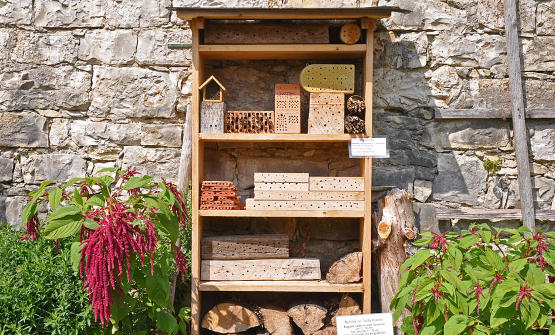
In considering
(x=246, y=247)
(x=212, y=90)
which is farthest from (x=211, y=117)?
(x=246, y=247)

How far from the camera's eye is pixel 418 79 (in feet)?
12.1

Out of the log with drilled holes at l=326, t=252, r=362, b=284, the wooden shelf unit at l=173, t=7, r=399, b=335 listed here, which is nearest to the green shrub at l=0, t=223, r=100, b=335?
the wooden shelf unit at l=173, t=7, r=399, b=335

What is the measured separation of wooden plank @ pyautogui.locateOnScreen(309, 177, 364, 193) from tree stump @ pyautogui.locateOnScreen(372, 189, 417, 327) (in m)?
0.19

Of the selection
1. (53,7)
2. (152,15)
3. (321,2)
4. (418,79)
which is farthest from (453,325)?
(53,7)

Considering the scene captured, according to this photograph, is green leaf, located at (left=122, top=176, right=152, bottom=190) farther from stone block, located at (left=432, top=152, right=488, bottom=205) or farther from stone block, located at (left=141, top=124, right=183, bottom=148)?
stone block, located at (left=432, top=152, right=488, bottom=205)

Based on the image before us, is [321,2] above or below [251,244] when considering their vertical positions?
above

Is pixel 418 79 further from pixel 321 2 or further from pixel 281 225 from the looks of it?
pixel 281 225

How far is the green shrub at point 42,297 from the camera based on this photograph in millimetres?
2568

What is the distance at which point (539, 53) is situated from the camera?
367 centimetres

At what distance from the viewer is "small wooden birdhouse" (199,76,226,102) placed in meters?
3.29

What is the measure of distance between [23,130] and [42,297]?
1.59m

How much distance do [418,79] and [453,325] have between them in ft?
6.68

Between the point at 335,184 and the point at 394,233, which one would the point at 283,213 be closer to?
the point at 335,184

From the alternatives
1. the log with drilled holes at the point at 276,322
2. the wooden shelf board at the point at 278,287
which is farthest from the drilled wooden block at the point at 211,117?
the log with drilled holes at the point at 276,322
